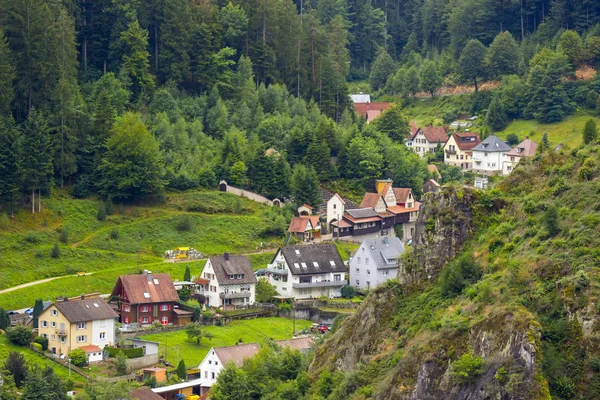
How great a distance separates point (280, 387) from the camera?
57344mm

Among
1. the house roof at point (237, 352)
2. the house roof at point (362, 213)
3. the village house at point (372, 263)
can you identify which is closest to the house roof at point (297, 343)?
the house roof at point (237, 352)

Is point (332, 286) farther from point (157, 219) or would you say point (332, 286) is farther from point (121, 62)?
point (121, 62)

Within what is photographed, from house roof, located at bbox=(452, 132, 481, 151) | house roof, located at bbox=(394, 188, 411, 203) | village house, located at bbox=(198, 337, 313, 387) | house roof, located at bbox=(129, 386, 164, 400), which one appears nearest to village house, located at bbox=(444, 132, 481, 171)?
house roof, located at bbox=(452, 132, 481, 151)

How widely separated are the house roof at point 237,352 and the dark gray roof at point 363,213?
3001cm

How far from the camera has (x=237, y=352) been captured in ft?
244

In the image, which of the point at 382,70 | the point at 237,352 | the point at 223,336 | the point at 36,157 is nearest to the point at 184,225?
the point at 36,157

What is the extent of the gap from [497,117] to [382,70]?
1138 inches

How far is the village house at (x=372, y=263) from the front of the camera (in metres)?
94.2

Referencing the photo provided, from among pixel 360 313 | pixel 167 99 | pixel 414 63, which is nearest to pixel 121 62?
pixel 167 99

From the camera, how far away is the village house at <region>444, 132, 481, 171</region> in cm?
12381

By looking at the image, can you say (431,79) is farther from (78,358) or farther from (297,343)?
(78,358)

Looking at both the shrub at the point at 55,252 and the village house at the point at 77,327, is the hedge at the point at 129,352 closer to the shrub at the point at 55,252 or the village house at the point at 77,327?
the village house at the point at 77,327

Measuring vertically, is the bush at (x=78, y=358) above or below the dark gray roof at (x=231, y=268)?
below

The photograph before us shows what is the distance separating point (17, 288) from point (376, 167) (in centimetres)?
3764
